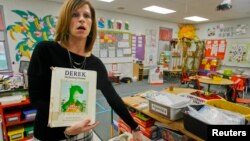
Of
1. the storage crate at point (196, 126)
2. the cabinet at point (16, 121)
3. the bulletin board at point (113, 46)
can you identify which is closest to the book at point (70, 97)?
the storage crate at point (196, 126)

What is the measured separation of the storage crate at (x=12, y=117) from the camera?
6.67 ft

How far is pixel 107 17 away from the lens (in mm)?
5445

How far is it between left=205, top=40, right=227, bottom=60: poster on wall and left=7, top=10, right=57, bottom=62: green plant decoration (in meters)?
6.43

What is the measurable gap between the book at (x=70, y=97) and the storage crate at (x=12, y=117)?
181cm

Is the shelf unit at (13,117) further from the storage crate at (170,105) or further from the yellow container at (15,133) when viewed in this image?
the storage crate at (170,105)

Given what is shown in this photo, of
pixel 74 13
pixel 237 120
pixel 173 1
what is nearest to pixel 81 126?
pixel 74 13

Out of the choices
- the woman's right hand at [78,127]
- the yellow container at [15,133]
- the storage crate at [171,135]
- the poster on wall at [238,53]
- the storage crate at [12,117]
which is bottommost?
the yellow container at [15,133]

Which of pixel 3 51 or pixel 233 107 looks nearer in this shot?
pixel 233 107

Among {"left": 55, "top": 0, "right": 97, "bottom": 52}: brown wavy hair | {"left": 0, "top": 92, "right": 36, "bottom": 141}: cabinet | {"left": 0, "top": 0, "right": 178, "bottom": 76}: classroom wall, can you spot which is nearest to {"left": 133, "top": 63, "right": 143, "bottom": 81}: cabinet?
{"left": 0, "top": 0, "right": 178, "bottom": 76}: classroom wall

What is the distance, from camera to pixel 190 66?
725 cm

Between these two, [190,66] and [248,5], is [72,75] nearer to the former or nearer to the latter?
[248,5]

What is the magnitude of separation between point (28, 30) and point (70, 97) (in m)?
4.30

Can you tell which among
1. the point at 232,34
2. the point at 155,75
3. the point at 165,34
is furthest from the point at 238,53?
the point at 155,75

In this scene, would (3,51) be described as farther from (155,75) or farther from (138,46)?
(155,75)
